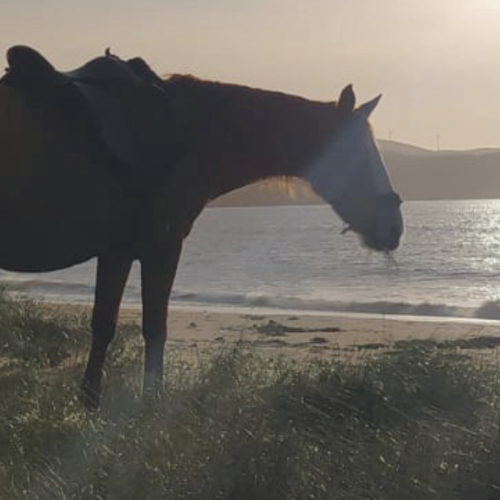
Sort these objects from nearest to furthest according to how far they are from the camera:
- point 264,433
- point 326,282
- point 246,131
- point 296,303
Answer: point 264,433
point 246,131
point 296,303
point 326,282

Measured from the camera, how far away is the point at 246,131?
5695 mm

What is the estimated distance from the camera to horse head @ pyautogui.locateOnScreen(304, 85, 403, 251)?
5770 mm

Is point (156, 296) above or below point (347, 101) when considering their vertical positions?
below

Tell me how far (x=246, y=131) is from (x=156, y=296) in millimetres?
1280

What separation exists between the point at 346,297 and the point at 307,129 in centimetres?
1776

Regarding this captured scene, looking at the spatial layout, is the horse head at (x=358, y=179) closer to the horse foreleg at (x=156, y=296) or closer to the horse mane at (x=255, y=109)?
the horse mane at (x=255, y=109)

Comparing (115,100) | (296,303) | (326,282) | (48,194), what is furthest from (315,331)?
(326,282)

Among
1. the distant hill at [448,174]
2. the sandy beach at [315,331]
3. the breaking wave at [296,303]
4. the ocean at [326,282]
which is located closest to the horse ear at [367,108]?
the ocean at [326,282]

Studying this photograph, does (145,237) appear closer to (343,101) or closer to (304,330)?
(343,101)

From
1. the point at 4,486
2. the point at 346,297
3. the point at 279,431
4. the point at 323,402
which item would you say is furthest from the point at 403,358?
the point at 346,297

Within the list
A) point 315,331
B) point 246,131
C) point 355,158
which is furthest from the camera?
point 315,331

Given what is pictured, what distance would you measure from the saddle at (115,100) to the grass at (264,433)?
137 centimetres

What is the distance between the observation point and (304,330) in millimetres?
14258

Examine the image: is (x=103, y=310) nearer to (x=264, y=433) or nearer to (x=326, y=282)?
(x=264, y=433)
